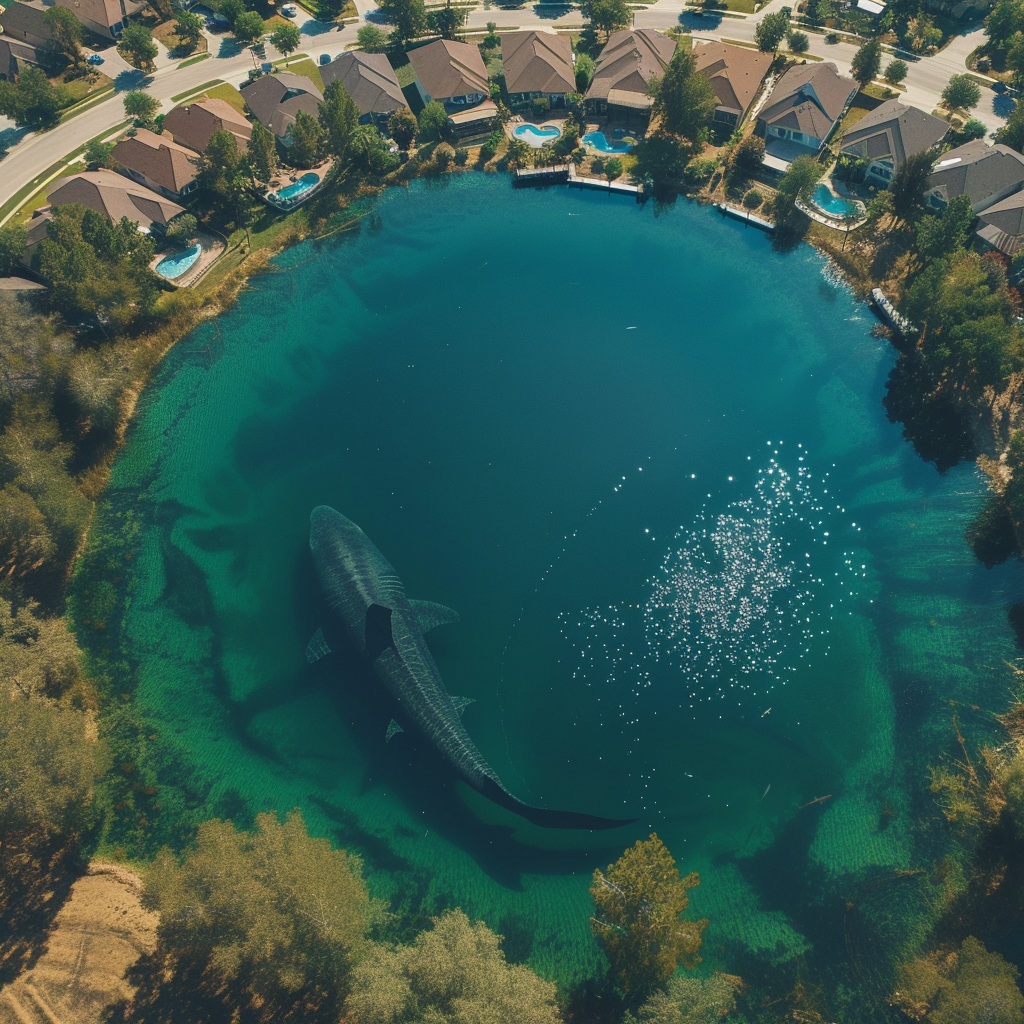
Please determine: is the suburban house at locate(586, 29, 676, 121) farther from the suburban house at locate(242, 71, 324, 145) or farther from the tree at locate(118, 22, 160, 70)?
the tree at locate(118, 22, 160, 70)

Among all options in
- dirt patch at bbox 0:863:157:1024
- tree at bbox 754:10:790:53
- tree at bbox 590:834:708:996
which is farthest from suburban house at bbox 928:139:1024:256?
dirt patch at bbox 0:863:157:1024

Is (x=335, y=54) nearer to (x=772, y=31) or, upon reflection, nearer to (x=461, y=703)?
(x=772, y=31)

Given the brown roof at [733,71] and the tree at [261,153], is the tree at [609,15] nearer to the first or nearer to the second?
the brown roof at [733,71]

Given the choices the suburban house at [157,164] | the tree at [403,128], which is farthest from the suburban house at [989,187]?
the suburban house at [157,164]


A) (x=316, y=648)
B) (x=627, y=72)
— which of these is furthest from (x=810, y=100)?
(x=316, y=648)

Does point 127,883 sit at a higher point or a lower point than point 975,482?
lower

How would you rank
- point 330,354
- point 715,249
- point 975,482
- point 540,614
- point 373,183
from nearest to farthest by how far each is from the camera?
point 540,614
point 975,482
point 330,354
point 715,249
point 373,183

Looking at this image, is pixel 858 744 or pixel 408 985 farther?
pixel 858 744

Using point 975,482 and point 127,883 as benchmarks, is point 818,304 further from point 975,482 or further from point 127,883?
point 127,883

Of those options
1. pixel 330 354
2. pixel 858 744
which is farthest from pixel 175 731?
pixel 858 744
